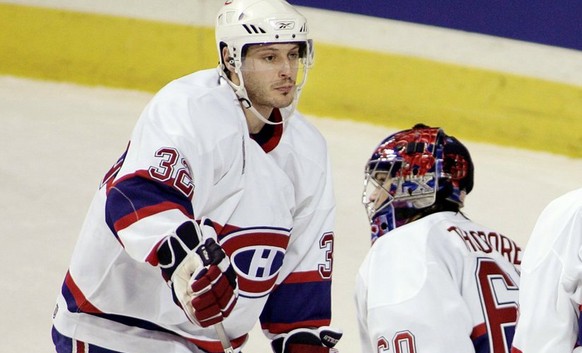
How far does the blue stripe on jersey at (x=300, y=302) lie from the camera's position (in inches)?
111

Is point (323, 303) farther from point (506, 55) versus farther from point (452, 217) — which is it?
point (506, 55)

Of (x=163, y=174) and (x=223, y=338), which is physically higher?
(x=163, y=174)

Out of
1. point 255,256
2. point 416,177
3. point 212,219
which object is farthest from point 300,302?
point 416,177

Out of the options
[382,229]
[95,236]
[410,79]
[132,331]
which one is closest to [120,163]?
[95,236]

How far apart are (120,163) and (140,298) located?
0.26 m

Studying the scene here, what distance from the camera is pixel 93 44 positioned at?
18.1 ft

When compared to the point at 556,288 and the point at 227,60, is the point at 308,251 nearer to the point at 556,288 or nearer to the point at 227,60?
the point at 227,60

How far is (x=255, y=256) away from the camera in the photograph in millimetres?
2697

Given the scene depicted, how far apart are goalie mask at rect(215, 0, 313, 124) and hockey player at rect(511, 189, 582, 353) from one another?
74 cm

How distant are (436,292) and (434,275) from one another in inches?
1.2

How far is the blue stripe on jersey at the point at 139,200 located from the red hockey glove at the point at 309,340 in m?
0.49

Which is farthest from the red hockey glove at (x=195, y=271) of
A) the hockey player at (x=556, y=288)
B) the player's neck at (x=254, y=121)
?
the hockey player at (x=556, y=288)

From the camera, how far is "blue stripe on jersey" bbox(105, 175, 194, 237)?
2.38 metres

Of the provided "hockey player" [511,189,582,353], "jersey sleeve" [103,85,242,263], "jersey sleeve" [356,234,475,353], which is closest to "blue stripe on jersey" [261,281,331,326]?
"jersey sleeve" [103,85,242,263]
